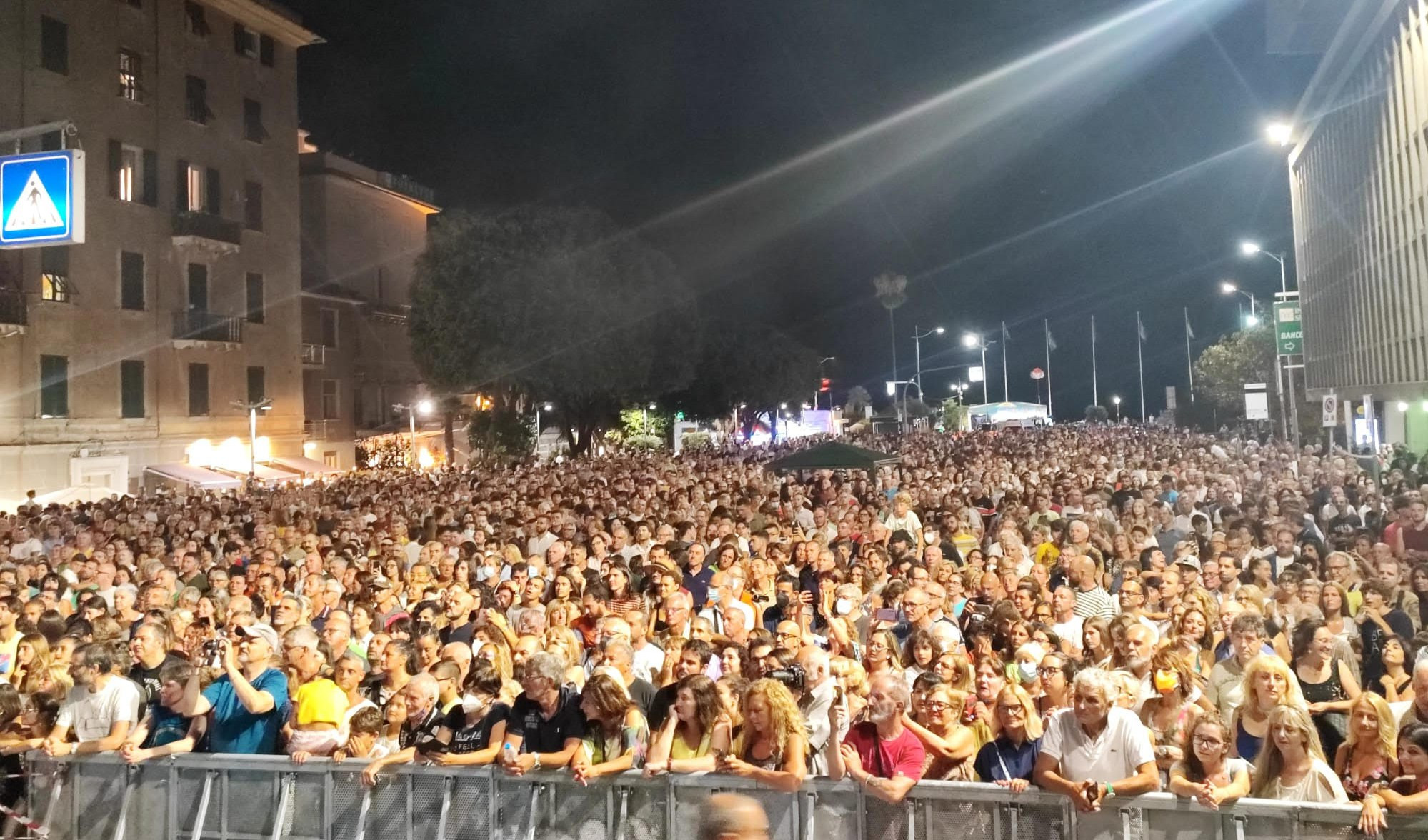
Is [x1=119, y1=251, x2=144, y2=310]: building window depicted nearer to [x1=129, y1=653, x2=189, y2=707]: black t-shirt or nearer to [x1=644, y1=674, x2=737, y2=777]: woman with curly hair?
[x1=129, y1=653, x2=189, y2=707]: black t-shirt

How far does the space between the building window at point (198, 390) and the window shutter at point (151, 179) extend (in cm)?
482

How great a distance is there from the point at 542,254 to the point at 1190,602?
34.0 metres

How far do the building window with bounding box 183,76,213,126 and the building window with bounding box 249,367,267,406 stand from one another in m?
7.62

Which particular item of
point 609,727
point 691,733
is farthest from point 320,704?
point 691,733

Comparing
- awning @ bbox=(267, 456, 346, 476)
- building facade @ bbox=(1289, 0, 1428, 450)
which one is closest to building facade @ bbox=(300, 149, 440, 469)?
awning @ bbox=(267, 456, 346, 476)

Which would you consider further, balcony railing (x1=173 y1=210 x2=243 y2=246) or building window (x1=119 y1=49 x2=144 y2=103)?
balcony railing (x1=173 y1=210 x2=243 y2=246)

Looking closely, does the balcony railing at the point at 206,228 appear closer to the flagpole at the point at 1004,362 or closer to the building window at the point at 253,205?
the building window at the point at 253,205

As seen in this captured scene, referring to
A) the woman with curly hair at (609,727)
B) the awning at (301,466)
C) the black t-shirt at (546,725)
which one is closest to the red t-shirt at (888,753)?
the woman with curly hair at (609,727)

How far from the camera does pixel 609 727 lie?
5609 millimetres

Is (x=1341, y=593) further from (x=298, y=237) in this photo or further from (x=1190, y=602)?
(x=298, y=237)

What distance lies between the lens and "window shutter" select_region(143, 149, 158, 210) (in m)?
31.9

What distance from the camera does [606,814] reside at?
213 inches

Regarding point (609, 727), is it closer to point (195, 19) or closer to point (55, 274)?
point (55, 274)

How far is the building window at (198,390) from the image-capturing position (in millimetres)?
33656
